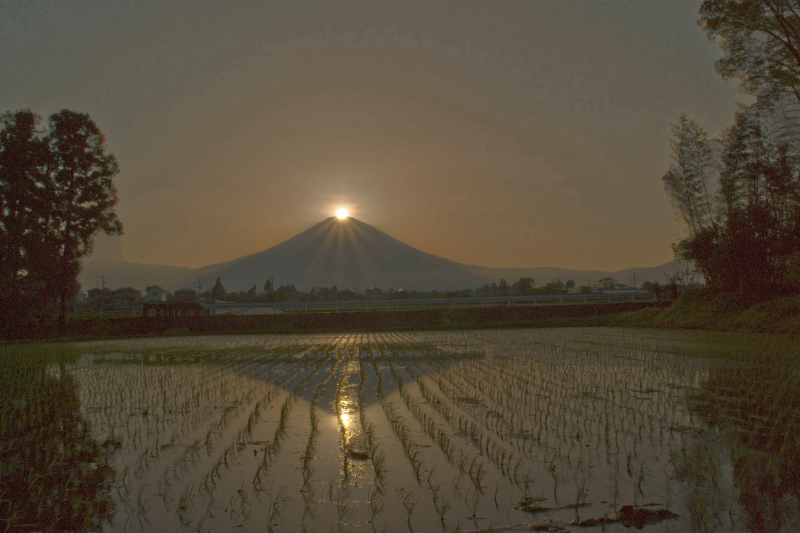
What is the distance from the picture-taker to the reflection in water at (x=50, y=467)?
129 inches

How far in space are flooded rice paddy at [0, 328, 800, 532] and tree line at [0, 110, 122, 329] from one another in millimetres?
16165

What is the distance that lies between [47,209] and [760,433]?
27360 mm

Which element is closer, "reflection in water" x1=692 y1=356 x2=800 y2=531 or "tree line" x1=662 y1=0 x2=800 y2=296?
"reflection in water" x1=692 y1=356 x2=800 y2=531

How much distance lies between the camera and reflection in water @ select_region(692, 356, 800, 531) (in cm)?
318

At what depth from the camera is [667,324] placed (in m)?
20.7

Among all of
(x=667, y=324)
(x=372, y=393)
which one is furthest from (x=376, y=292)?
(x=372, y=393)

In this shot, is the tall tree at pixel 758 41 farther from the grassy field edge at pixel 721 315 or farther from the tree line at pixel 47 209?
the tree line at pixel 47 209

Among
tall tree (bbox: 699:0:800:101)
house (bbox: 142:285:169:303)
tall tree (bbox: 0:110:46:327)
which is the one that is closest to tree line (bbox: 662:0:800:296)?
tall tree (bbox: 699:0:800:101)

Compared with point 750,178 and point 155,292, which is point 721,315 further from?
point 155,292

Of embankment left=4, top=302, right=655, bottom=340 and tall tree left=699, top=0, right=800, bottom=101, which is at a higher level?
tall tree left=699, top=0, right=800, bottom=101

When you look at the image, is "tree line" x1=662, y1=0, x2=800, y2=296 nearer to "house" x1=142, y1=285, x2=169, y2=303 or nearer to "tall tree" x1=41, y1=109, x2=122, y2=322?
"tall tree" x1=41, y1=109, x2=122, y2=322

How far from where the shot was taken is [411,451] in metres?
4.50

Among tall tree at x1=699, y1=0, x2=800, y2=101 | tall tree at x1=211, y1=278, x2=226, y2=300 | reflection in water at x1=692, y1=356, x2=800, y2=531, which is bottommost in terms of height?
reflection in water at x1=692, y1=356, x2=800, y2=531

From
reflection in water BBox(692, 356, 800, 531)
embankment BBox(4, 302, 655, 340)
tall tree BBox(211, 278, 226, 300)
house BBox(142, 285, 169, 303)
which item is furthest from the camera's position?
house BBox(142, 285, 169, 303)
